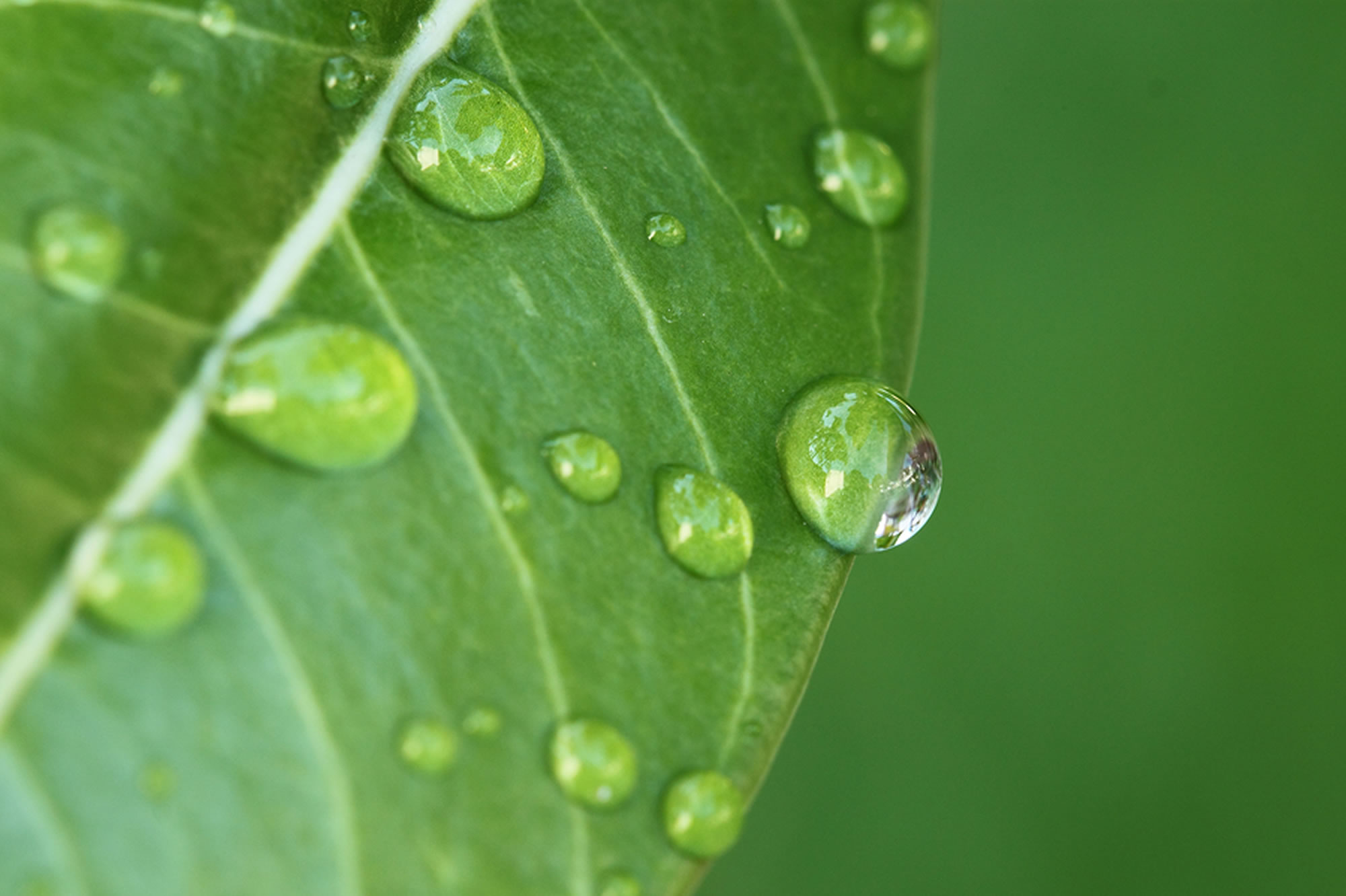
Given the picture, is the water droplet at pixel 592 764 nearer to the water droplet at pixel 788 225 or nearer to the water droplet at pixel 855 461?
the water droplet at pixel 855 461

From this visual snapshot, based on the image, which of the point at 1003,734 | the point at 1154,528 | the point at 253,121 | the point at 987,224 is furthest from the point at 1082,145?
the point at 253,121

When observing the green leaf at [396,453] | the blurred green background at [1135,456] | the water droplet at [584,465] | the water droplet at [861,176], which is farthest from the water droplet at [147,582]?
the blurred green background at [1135,456]

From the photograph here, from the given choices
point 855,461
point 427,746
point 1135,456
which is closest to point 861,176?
point 855,461

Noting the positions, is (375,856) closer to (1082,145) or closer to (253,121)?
(253,121)

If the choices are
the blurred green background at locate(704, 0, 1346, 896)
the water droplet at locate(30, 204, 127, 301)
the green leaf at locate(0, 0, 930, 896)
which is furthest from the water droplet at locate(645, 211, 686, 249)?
the blurred green background at locate(704, 0, 1346, 896)

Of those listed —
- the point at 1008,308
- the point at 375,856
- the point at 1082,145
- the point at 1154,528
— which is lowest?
the point at 375,856

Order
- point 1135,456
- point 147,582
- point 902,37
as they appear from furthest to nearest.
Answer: point 1135,456 → point 902,37 → point 147,582

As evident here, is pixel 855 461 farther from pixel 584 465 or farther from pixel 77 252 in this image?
pixel 77 252
